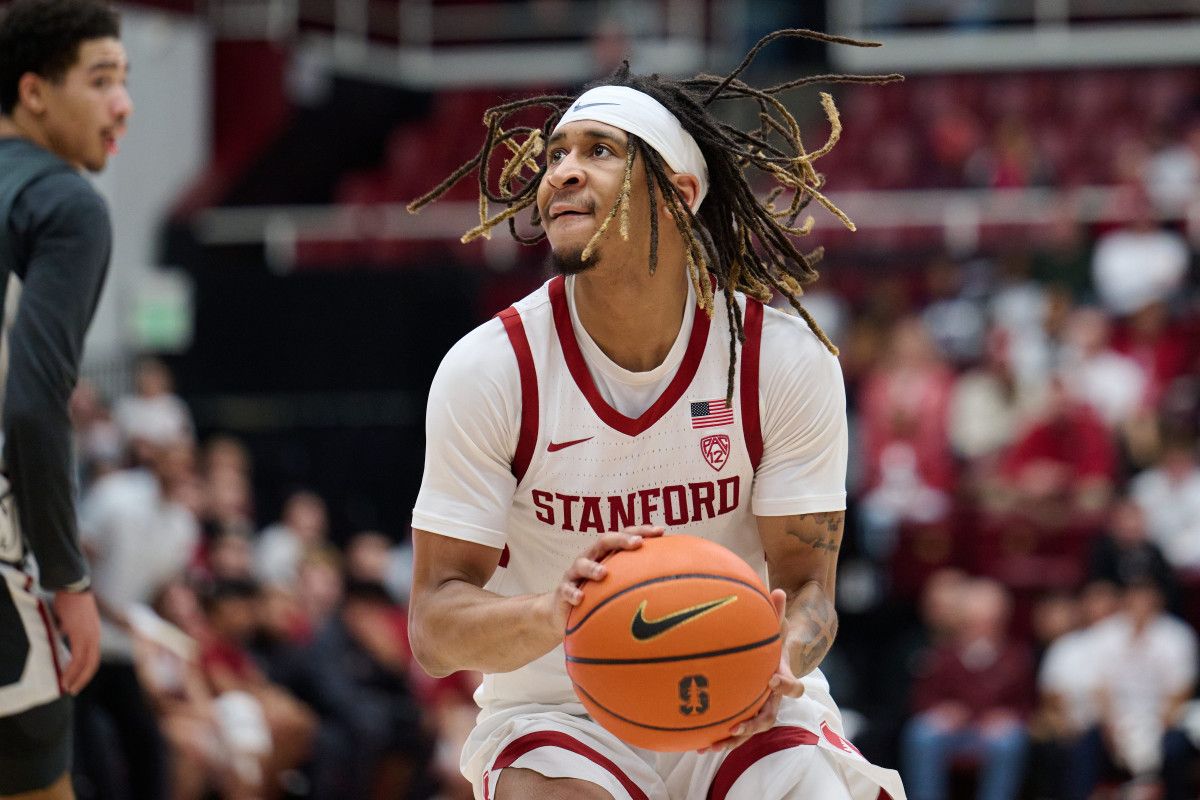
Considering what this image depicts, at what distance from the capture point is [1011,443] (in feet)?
39.7

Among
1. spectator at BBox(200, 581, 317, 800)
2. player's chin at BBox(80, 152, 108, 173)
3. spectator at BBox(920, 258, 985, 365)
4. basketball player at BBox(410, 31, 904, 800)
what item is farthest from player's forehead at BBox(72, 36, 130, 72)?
spectator at BBox(920, 258, 985, 365)

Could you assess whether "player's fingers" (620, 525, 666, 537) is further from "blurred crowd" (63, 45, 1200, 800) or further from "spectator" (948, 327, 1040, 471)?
"spectator" (948, 327, 1040, 471)

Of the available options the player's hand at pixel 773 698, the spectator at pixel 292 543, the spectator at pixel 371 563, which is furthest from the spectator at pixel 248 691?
the player's hand at pixel 773 698

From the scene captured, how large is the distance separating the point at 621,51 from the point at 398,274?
3422 millimetres

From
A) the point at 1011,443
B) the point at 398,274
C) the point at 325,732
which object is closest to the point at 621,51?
the point at 398,274

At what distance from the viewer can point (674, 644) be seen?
3.44 m

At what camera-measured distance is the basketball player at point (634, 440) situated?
3889mm

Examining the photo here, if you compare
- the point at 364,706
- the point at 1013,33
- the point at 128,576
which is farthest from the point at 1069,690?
the point at 1013,33

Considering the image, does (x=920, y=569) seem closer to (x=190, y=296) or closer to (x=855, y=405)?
(x=855, y=405)

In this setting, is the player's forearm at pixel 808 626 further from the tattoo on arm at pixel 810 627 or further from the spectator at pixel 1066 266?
the spectator at pixel 1066 266

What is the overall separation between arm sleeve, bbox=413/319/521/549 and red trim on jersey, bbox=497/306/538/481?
0.01 meters

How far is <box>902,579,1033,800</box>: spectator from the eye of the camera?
31.9 feet

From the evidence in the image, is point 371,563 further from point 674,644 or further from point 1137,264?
point 674,644

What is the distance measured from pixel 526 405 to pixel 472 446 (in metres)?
0.15
